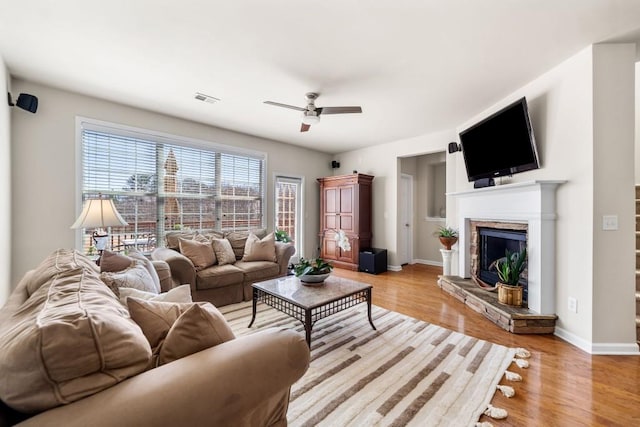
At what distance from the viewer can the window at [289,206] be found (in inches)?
221

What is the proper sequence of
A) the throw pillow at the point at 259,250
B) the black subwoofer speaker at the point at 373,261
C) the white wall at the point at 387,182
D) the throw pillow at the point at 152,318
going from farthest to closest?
1. the white wall at the point at 387,182
2. the black subwoofer speaker at the point at 373,261
3. the throw pillow at the point at 259,250
4. the throw pillow at the point at 152,318

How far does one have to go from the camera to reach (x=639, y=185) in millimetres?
3096

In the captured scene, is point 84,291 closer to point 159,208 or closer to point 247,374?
point 247,374

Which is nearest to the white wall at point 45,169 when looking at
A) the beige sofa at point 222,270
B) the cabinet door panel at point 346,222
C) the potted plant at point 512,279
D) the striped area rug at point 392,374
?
the beige sofa at point 222,270

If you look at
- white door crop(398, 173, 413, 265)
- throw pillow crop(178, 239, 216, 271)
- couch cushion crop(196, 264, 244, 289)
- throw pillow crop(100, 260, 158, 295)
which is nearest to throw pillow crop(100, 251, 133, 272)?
throw pillow crop(100, 260, 158, 295)

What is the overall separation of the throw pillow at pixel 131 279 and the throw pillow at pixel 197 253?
1336mm

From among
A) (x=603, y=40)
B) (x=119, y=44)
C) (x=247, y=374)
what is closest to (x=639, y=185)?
(x=603, y=40)

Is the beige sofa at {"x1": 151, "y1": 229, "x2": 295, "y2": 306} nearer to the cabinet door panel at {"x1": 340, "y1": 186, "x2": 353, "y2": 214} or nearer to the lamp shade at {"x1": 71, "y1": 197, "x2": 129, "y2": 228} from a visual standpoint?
the lamp shade at {"x1": 71, "y1": 197, "x2": 129, "y2": 228}

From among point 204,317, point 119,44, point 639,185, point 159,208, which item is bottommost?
point 204,317

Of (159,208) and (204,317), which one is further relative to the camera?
(159,208)

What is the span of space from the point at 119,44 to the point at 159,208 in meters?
2.26

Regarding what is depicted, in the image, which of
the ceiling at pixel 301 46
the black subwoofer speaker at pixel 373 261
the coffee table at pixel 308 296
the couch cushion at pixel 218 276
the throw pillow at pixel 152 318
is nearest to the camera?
the throw pillow at pixel 152 318

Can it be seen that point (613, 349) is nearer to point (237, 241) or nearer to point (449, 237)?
point (449, 237)

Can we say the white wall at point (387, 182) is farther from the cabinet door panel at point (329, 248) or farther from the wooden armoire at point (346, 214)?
the cabinet door panel at point (329, 248)
